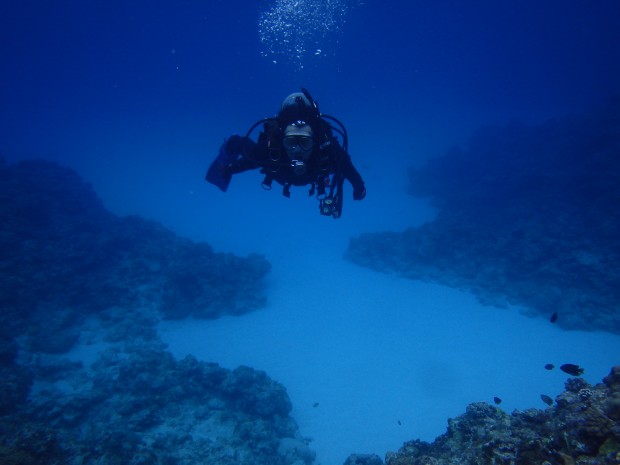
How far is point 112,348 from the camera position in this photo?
12.7 meters

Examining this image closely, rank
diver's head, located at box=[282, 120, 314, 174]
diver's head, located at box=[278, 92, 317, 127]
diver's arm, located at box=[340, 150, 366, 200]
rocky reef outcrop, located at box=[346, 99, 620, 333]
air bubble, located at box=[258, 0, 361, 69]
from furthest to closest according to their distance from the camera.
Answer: air bubble, located at box=[258, 0, 361, 69] → rocky reef outcrop, located at box=[346, 99, 620, 333] → diver's arm, located at box=[340, 150, 366, 200] → diver's head, located at box=[278, 92, 317, 127] → diver's head, located at box=[282, 120, 314, 174]

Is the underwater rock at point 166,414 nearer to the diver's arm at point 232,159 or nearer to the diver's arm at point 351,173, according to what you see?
the diver's arm at point 232,159

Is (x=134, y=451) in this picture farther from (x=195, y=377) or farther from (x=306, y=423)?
(x=306, y=423)

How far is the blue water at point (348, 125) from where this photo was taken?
12.2 m

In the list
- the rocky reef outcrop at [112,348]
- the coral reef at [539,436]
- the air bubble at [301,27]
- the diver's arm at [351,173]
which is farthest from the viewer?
the air bubble at [301,27]

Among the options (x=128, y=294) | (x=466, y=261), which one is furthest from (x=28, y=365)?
(x=466, y=261)

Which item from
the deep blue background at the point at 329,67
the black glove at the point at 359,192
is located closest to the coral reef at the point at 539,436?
the black glove at the point at 359,192

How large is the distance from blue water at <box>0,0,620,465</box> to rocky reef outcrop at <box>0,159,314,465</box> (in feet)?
5.84

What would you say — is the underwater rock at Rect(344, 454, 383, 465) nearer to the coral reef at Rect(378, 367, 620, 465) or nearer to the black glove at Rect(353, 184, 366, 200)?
the coral reef at Rect(378, 367, 620, 465)

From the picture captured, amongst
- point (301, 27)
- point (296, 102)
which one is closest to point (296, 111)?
point (296, 102)

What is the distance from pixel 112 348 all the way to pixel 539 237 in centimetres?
2202

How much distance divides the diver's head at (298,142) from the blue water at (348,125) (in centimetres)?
920

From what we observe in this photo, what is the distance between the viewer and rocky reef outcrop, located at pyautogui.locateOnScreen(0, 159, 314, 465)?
8.23 metres

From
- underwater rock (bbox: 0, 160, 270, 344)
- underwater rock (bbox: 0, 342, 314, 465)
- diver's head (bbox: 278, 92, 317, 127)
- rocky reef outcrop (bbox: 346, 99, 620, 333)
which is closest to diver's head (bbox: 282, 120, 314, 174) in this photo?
diver's head (bbox: 278, 92, 317, 127)
